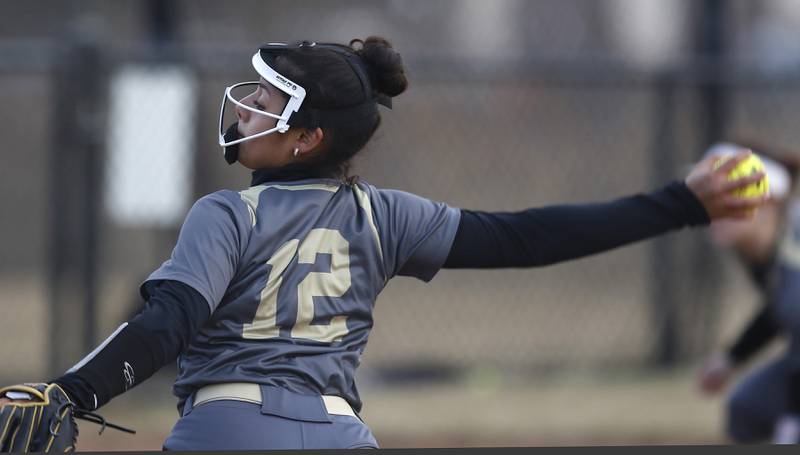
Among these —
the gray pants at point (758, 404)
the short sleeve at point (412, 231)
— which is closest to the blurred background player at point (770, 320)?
the gray pants at point (758, 404)

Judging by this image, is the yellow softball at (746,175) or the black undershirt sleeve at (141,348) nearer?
the black undershirt sleeve at (141,348)

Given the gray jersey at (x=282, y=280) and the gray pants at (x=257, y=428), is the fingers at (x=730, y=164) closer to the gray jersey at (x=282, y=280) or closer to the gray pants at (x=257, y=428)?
the gray jersey at (x=282, y=280)

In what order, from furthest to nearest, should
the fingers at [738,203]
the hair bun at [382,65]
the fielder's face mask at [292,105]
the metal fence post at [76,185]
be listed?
the metal fence post at [76,185] → the fingers at [738,203] → the hair bun at [382,65] → the fielder's face mask at [292,105]

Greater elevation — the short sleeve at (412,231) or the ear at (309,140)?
the ear at (309,140)

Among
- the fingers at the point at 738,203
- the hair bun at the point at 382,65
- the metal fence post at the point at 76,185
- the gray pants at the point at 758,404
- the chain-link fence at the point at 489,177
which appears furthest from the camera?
the chain-link fence at the point at 489,177

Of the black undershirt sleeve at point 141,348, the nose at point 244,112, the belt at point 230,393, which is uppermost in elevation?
the nose at point 244,112

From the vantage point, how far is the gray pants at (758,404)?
541 centimetres

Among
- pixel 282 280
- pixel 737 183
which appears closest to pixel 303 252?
pixel 282 280

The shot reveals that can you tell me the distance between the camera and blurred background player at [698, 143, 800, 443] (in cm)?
514

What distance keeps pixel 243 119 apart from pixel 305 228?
340 mm

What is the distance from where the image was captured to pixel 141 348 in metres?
2.53

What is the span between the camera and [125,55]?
→ 23.2ft

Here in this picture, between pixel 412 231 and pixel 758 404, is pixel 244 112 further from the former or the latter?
pixel 758 404

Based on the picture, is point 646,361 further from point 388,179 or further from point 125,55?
point 125,55
